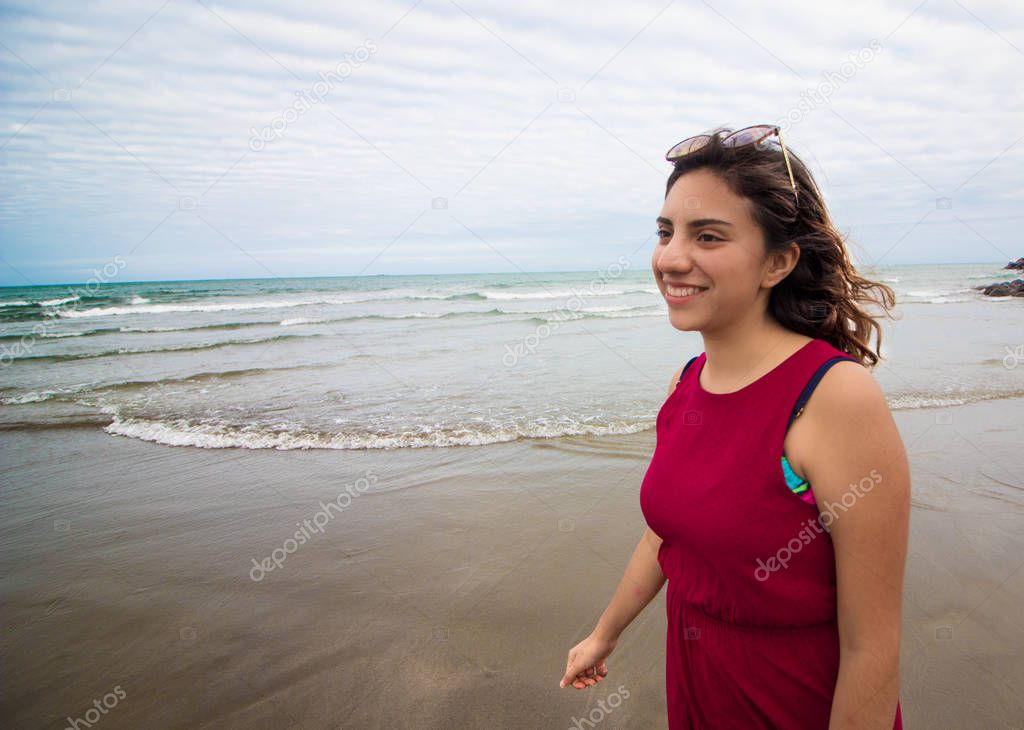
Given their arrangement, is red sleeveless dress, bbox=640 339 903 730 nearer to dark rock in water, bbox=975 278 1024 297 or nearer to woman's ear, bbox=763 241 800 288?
woman's ear, bbox=763 241 800 288

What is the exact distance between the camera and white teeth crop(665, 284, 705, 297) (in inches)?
56.7

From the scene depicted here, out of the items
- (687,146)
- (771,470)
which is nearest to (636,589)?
(771,470)

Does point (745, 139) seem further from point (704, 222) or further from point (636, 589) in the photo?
point (636, 589)

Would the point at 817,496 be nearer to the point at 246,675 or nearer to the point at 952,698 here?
the point at 952,698

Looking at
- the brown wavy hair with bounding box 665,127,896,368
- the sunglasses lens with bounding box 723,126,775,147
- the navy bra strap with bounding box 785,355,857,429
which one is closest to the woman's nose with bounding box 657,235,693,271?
the brown wavy hair with bounding box 665,127,896,368

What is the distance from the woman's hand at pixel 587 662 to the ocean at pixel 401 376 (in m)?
1.60

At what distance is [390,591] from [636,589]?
2615 mm

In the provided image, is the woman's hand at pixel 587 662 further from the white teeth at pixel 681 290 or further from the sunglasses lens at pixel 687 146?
the sunglasses lens at pixel 687 146

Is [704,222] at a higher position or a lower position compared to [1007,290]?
higher

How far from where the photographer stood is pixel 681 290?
147cm

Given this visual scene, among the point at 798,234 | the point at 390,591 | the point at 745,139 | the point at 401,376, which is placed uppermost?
the point at 745,139

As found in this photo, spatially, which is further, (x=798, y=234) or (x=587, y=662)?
(x=587, y=662)

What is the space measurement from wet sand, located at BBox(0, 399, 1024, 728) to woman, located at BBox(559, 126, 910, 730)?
5.49ft

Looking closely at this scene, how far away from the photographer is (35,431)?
821 centimetres
